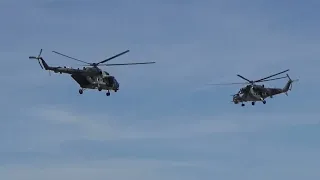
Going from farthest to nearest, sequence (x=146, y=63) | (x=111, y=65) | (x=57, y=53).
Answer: (x=111, y=65)
(x=146, y=63)
(x=57, y=53)

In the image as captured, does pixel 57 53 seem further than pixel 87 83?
No

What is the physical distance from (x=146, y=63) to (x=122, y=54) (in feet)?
41.3

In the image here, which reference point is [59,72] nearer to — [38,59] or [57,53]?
[38,59]

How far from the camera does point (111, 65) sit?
197250 mm

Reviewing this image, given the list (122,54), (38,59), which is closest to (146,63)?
(122,54)

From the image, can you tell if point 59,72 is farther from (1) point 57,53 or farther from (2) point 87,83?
(1) point 57,53

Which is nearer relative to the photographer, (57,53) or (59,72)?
(57,53)

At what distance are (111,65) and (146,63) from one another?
51.6 ft

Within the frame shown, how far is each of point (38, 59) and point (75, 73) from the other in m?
11.7

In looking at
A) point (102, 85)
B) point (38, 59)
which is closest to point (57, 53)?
point (38, 59)

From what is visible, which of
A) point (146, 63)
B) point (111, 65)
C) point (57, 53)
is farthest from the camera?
point (111, 65)

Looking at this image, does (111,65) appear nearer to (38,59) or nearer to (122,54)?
(122,54)

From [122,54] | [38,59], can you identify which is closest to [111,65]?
[122,54]

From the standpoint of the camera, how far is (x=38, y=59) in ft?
613
